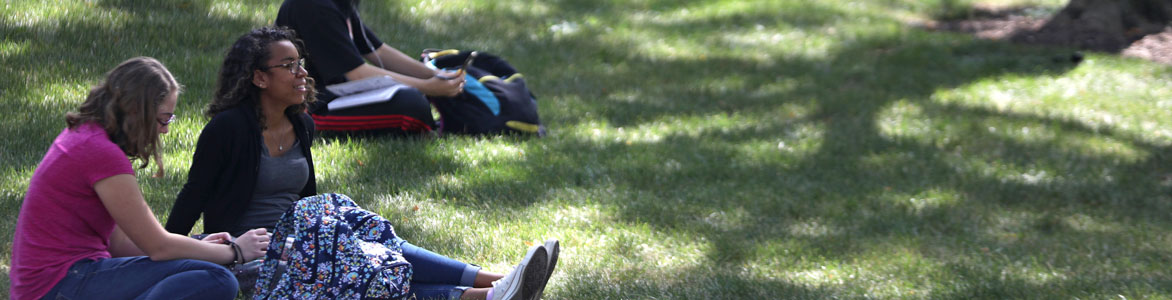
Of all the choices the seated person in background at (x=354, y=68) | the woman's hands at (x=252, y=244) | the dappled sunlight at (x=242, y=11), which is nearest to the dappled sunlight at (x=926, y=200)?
the seated person in background at (x=354, y=68)

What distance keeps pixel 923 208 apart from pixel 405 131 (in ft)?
11.1

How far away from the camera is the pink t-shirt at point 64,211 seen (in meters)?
2.95

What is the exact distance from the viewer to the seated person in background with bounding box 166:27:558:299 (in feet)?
Answer: 11.6

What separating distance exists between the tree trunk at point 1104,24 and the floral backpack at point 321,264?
9.42 meters

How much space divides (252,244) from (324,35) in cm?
264

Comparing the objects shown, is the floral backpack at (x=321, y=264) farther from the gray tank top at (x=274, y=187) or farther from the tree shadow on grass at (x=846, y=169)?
the tree shadow on grass at (x=846, y=169)

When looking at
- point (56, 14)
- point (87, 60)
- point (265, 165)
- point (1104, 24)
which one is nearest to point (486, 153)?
point (265, 165)

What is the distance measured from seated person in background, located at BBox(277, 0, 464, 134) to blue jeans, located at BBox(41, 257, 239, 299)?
2.84 metres

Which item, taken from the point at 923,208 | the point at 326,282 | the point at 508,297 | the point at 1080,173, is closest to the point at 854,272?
the point at 923,208

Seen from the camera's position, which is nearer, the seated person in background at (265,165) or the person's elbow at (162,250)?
the person's elbow at (162,250)

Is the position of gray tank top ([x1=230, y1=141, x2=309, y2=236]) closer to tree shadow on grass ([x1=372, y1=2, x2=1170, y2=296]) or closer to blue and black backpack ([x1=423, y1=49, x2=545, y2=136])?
tree shadow on grass ([x1=372, y1=2, x2=1170, y2=296])

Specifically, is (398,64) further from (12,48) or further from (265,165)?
(265,165)

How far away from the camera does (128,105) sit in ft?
9.89

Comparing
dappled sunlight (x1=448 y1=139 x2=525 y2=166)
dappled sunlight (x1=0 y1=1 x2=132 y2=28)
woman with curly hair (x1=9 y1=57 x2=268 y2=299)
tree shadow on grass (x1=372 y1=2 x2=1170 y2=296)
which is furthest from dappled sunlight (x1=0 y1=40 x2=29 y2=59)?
woman with curly hair (x1=9 y1=57 x2=268 y2=299)
